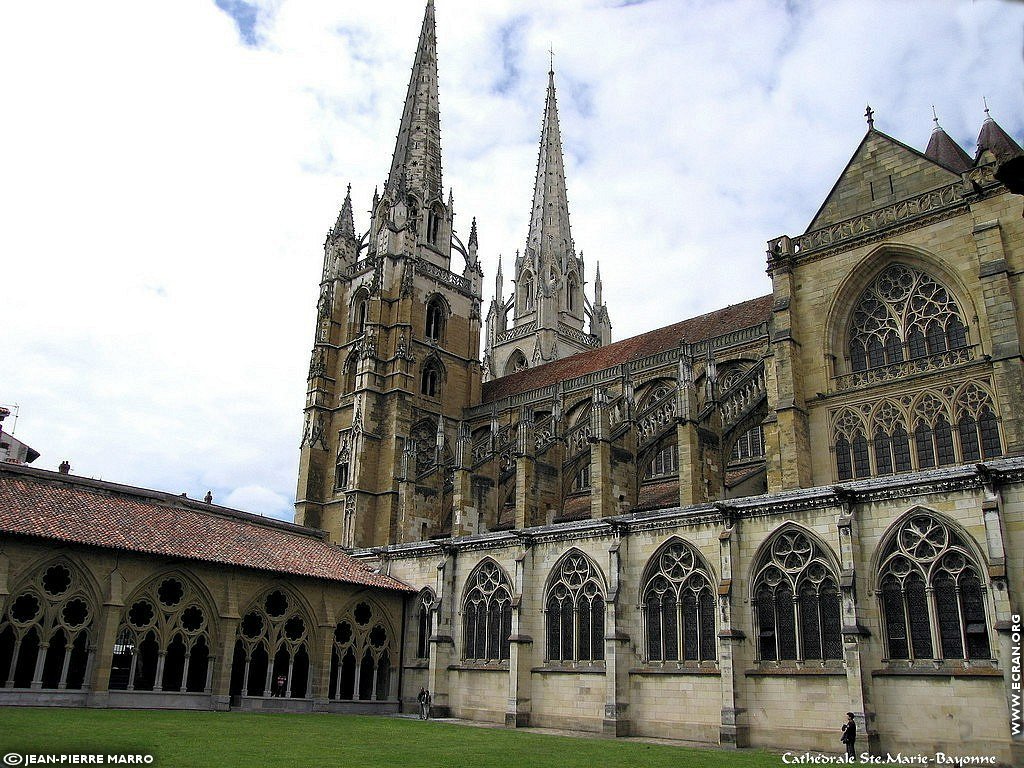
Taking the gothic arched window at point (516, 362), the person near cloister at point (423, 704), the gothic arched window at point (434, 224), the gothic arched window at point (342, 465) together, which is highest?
the gothic arched window at point (434, 224)

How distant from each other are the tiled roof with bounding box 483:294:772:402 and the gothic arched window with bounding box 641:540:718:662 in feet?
55.5

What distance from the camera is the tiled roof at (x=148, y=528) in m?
22.4

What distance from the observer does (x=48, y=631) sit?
2136 cm

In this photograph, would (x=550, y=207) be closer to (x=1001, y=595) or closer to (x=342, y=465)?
(x=342, y=465)

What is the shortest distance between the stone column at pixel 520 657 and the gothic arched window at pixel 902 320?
12530 millimetres

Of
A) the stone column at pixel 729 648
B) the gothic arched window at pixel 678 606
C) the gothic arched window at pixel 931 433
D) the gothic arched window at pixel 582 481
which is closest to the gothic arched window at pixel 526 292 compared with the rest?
the gothic arched window at pixel 582 481

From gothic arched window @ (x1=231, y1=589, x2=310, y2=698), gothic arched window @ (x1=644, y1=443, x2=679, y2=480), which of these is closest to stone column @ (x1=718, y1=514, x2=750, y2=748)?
gothic arched window @ (x1=231, y1=589, x2=310, y2=698)

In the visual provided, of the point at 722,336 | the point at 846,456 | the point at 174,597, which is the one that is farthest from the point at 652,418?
the point at 174,597

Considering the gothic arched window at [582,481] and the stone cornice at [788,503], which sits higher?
the gothic arched window at [582,481]

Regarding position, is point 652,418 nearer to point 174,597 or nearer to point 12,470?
point 174,597

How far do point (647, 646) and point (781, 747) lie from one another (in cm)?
431

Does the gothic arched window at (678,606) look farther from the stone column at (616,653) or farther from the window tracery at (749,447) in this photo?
the window tracery at (749,447)

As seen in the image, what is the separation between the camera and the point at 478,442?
4488 cm

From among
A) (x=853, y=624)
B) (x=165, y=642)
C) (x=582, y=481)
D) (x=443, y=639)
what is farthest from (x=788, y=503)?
(x=582, y=481)
